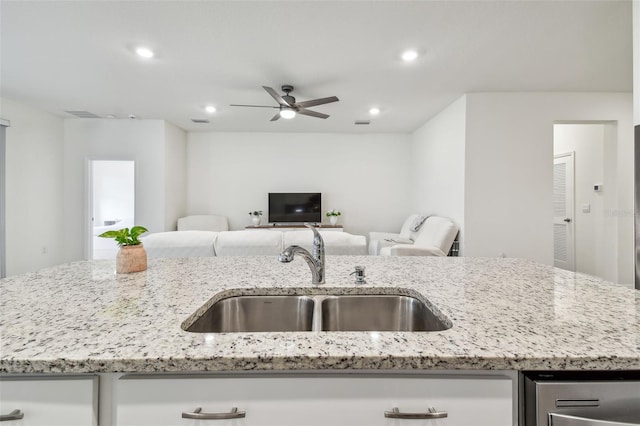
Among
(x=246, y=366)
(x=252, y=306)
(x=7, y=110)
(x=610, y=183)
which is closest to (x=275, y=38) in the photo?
(x=252, y=306)

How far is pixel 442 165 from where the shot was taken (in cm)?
446

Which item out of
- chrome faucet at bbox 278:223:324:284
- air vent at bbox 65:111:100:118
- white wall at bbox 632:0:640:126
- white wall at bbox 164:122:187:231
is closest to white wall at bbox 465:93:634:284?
white wall at bbox 632:0:640:126

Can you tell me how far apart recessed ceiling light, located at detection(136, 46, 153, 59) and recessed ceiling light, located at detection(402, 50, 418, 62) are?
96.3 inches

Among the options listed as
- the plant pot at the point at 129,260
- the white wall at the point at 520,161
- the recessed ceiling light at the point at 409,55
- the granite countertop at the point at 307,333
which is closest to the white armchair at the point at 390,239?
the white wall at the point at 520,161

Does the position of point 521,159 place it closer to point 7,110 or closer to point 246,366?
point 246,366

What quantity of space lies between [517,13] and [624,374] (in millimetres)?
2590

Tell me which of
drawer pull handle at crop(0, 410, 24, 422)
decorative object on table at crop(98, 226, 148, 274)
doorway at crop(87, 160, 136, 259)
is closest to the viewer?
drawer pull handle at crop(0, 410, 24, 422)

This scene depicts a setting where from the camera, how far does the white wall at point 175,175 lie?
16.8ft

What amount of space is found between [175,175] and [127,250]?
460 cm

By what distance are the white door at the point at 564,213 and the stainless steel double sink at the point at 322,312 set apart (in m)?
5.00

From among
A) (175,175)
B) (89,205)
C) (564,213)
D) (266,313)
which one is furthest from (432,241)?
(89,205)

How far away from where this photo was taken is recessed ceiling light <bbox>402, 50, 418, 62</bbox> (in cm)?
272

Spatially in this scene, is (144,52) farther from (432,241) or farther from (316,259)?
(432,241)

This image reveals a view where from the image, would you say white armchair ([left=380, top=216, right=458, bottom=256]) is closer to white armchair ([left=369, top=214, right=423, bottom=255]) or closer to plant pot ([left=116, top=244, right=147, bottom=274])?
white armchair ([left=369, top=214, right=423, bottom=255])
